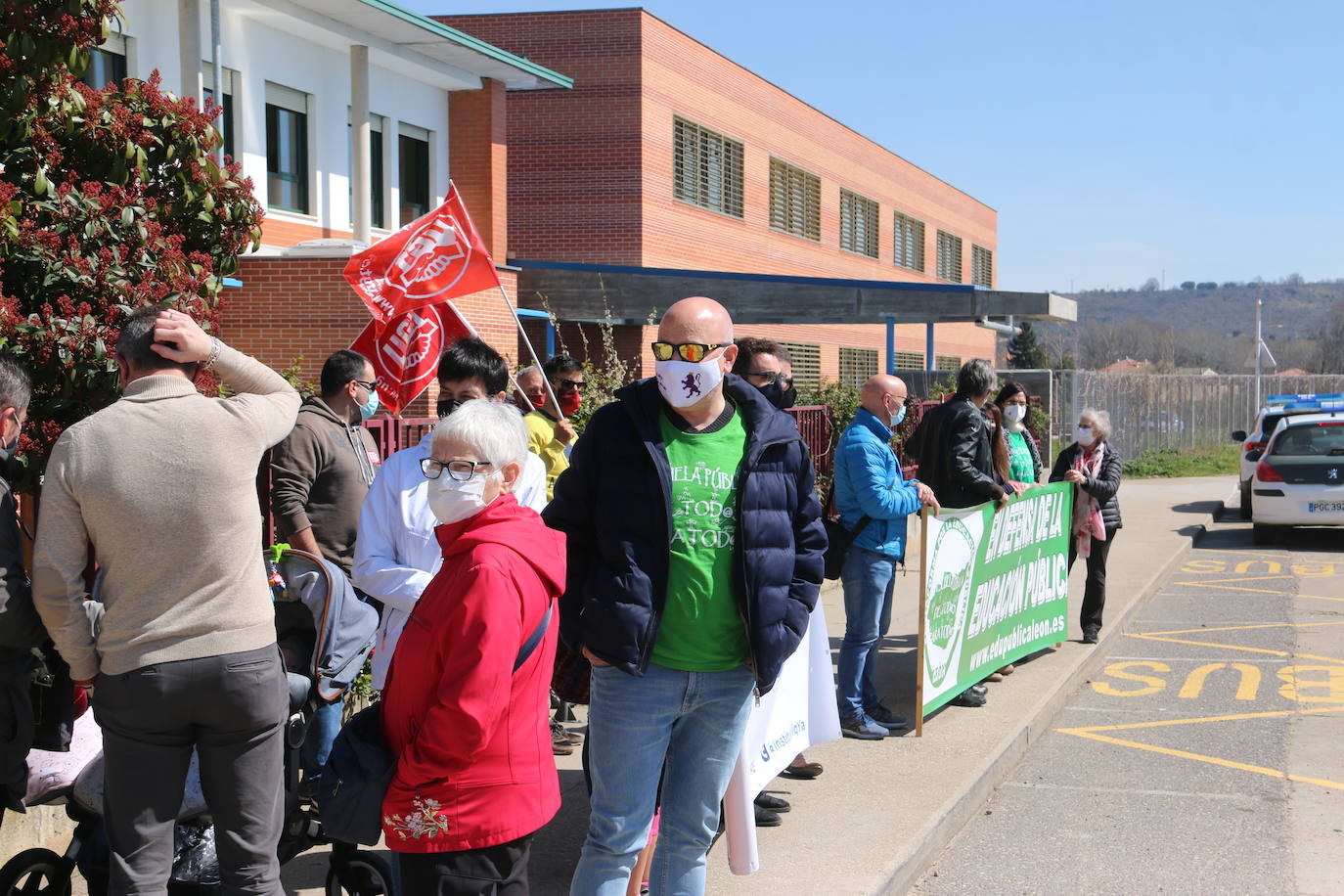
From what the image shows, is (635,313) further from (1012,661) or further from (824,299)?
(1012,661)

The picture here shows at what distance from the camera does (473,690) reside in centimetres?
296

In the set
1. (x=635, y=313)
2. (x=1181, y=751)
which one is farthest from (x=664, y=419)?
(x=635, y=313)

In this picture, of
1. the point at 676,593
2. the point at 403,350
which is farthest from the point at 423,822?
the point at 403,350

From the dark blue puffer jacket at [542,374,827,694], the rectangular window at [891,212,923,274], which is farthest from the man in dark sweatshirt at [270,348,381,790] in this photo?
the rectangular window at [891,212,923,274]

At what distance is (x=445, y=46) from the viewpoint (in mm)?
17844

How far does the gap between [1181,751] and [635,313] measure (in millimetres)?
14199

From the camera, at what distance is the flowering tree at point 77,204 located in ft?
15.0

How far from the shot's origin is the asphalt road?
519 cm

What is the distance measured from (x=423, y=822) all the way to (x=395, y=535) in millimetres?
1380

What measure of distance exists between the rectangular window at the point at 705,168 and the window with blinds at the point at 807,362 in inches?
176

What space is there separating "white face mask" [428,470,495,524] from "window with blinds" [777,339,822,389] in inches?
1146

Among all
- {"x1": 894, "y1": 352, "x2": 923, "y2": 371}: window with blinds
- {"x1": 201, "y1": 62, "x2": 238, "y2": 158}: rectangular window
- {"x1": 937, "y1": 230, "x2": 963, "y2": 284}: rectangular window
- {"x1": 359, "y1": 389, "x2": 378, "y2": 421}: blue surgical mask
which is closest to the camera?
{"x1": 359, "y1": 389, "x2": 378, "y2": 421}: blue surgical mask

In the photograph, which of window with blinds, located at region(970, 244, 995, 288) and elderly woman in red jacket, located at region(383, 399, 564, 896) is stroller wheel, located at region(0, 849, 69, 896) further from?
window with blinds, located at region(970, 244, 995, 288)

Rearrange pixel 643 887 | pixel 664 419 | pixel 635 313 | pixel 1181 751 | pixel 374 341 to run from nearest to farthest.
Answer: pixel 664 419 → pixel 643 887 → pixel 1181 751 → pixel 374 341 → pixel 635 313
